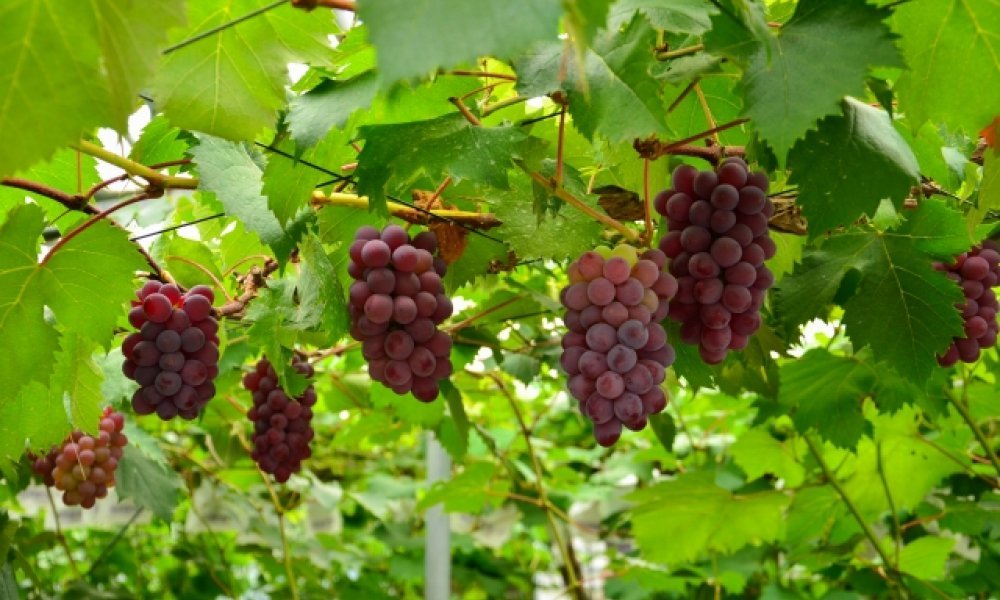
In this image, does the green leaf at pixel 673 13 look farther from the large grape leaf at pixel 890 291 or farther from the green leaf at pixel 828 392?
the green leaf at pixel 828 392

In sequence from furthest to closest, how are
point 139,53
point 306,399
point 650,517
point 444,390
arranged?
point 650,517 < point 306,399 < point 444,390 < point 139,53

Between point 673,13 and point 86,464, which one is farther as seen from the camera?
point 86,464

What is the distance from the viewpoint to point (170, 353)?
1157 millimetres

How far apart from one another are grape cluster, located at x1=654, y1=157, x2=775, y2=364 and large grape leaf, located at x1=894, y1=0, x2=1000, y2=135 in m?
0.17

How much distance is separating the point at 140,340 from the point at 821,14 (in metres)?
0.83

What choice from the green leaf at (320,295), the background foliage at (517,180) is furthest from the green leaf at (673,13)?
the green leaf at (320,295)

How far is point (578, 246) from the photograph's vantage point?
3.64ft

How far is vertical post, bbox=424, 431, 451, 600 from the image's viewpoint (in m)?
2.59

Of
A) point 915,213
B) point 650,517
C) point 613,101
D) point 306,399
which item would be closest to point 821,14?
point 613,101

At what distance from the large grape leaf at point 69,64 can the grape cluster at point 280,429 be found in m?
0.86

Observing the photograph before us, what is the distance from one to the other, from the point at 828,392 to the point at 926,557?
2.41 ft

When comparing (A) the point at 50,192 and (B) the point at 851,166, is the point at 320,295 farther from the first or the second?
(B) the point at 851,166

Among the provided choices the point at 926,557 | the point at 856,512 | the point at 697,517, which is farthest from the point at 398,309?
the point at 926,557

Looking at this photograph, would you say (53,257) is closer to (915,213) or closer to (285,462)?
(285,462)
